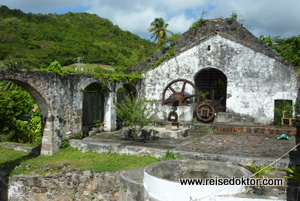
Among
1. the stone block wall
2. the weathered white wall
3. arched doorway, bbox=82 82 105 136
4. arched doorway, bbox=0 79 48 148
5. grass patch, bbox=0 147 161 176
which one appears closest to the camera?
the stone block wall

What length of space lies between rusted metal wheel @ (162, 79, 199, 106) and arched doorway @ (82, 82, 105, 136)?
129 inches

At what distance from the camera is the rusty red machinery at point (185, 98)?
13.1 meters

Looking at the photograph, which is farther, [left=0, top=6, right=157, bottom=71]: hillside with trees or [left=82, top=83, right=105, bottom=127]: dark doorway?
[left=0, top=6, right=157, bottom=71]: hillside with trees

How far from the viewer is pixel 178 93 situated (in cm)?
1378

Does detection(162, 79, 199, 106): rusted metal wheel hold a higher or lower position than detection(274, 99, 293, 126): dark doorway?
higher

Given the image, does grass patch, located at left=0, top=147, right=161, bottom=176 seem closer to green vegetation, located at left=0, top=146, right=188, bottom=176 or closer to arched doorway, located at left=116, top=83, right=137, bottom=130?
green vegetation, located at left=0, top=146, right=188, bottom=176

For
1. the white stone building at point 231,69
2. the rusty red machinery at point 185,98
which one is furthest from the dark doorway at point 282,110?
the rusty red machinery at point 185,98

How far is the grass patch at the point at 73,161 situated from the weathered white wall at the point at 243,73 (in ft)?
17.6

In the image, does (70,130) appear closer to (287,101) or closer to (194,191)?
(194,191)

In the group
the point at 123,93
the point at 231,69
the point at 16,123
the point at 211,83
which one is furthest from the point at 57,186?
the point at 211,83

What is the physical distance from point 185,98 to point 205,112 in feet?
3.89

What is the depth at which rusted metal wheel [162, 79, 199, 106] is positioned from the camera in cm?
1341

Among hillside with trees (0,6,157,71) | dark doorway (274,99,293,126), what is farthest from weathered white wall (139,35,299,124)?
hillside with trees (0,6,157,71)

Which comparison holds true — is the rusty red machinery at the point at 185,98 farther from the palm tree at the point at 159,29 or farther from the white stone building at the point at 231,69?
the palm tree at the point at 159,29
